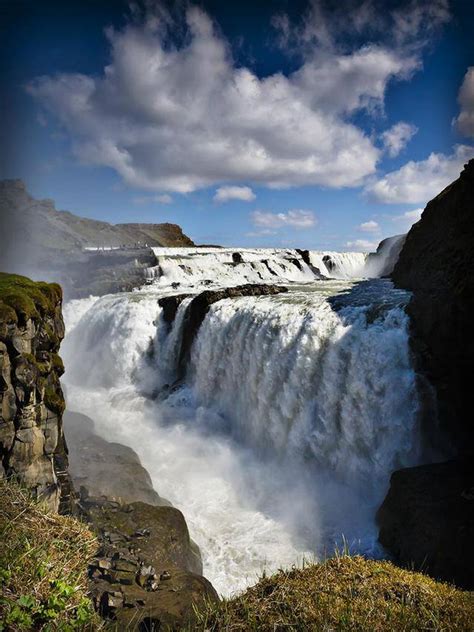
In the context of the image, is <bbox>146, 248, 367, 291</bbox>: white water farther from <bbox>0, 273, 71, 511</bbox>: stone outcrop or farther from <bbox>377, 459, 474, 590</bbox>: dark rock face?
<bbox>377, 459, 474, 590</bbox>: dark rock face

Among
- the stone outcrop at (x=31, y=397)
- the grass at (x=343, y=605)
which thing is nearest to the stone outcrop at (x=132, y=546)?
the grass at (x=343, y=605)

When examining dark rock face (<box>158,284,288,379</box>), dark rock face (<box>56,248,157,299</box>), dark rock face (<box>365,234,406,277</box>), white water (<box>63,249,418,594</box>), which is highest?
dark rock face (<box>365,234,406,277</box>)

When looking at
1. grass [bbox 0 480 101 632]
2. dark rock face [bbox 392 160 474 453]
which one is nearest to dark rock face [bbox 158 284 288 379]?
dark rock face [bbox 392 160 474 453]

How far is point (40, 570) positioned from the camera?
11.8 ft

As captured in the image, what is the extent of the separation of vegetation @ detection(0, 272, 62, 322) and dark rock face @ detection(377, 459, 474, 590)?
8524mm

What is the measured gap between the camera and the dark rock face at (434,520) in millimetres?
7574

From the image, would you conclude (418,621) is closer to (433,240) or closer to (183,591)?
(183,591)

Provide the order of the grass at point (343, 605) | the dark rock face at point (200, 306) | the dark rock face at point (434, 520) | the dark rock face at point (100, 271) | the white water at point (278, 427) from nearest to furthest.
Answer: the grass at point (343, 605) < the dark rock face at point (434, 520) < the white water at point (278, 427) < the dark rock face at point (200, 306) < the dark rock face at point (100, 271)

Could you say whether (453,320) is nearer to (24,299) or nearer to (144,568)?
(144,568)

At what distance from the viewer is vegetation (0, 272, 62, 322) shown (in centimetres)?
728

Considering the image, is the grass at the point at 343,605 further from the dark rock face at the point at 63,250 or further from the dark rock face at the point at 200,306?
the dark rock face at the point at 63,250

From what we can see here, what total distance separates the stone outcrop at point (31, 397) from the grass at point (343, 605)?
4.58 metres

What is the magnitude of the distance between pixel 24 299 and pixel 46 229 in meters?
58.2

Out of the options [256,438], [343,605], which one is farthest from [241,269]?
[343,605]
